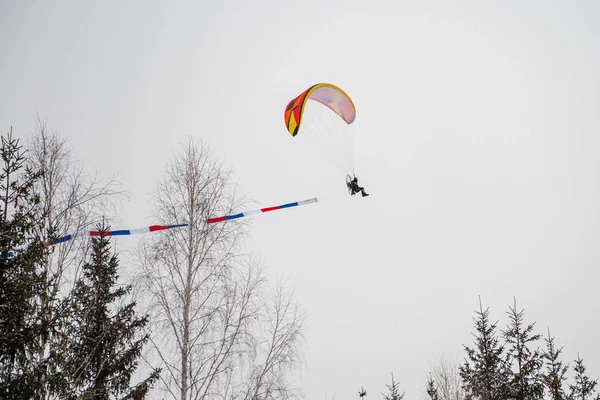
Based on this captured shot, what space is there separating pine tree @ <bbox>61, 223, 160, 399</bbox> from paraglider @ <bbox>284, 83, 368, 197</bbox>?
8.72 meters

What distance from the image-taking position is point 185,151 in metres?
12.1

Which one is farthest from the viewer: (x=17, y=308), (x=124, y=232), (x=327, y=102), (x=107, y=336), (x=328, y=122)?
(x=328, y=122)

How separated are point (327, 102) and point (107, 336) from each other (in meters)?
12.2

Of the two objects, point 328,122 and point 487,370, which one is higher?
point 328,122

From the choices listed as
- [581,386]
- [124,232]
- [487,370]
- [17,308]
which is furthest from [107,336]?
[581,386]

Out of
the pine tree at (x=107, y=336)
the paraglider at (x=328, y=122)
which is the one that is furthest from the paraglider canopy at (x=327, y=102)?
the pine tree at (x=107, y=336)

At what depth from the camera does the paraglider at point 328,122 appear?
17547mm

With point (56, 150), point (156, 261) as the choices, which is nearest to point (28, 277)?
point (156, 261)

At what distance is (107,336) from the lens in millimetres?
10289

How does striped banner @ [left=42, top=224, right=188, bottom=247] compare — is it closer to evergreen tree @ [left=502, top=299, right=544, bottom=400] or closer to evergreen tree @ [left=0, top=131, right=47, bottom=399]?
evergreen tree @ [left=0, top=131, right=47, bottom=399]

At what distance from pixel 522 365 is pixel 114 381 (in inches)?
455

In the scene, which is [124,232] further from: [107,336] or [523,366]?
[523,366]

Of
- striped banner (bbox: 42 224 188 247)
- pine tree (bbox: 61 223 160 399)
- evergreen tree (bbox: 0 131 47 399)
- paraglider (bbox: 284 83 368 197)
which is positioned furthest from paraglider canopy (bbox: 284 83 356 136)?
evergreen tree (bbox: 0 131 47 399)

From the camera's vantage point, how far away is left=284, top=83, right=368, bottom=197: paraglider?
17547 millimetres
